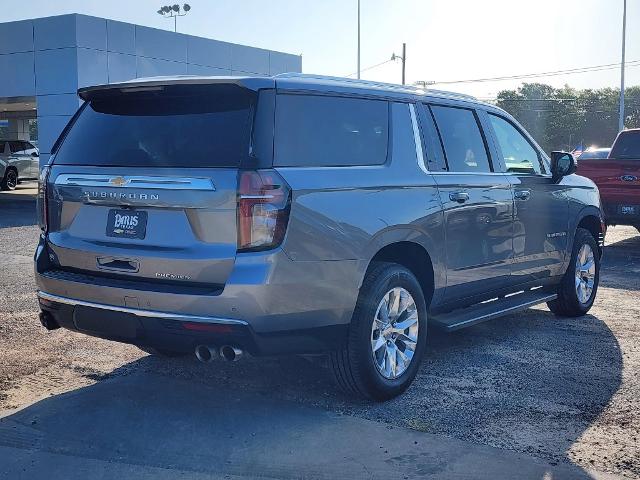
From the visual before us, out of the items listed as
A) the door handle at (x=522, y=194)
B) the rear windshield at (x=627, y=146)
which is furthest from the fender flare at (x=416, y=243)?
the rear windshield at (x=627, y=146)

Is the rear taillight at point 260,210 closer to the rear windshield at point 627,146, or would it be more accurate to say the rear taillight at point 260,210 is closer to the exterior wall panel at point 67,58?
the rear windshield at point 627,146

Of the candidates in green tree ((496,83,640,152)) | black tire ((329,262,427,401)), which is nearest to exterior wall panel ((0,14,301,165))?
black tire ((329,262,427,401))

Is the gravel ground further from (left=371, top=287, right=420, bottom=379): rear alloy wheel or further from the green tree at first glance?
the green tree

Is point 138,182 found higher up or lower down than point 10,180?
higher up

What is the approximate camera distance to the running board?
17.4 feet

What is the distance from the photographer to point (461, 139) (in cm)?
572

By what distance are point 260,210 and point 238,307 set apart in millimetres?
515

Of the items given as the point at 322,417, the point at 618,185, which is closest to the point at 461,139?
the point at 322,417

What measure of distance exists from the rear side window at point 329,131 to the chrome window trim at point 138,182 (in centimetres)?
43

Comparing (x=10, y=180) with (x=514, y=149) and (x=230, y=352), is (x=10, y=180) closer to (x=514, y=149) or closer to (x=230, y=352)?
(x=514, y=149)

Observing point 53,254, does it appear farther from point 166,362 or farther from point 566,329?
point 566,329

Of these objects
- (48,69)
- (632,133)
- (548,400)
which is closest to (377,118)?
(548,400)

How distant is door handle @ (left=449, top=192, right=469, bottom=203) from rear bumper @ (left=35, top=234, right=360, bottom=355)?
1.21 m

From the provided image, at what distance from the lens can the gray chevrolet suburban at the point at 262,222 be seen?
13.0 ft
